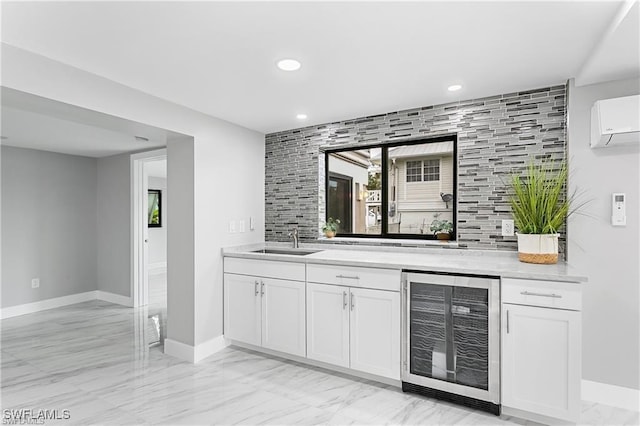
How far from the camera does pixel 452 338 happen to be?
92.0 inches

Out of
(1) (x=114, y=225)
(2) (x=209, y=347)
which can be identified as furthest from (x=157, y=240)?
(2) (x=209, y=347)

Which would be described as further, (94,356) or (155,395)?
(94,356)

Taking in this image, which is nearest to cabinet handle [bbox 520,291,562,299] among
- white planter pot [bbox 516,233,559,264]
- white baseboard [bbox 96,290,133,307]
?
white planter pot [bbox 516,233,559,264]

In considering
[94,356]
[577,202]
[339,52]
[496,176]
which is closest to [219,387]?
[94,356]

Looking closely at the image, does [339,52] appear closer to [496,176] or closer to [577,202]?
[496,176]

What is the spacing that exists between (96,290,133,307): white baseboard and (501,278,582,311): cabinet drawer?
4836 mm

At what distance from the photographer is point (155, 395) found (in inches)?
97.1

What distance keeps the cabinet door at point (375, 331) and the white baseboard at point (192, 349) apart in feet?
4.57

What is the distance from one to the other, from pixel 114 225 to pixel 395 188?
424cm

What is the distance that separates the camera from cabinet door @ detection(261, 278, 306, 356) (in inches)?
115

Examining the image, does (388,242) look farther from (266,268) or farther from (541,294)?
(541,294)

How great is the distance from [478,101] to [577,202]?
1.08m

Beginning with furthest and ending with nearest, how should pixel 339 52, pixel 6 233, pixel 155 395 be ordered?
1. pixel 6 233
2. pixel 155 395
3. pixel 339 52

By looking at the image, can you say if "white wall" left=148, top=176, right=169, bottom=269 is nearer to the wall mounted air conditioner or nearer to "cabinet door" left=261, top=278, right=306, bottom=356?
"cabinet door" left=261, top=278, right=306, bottom=356
